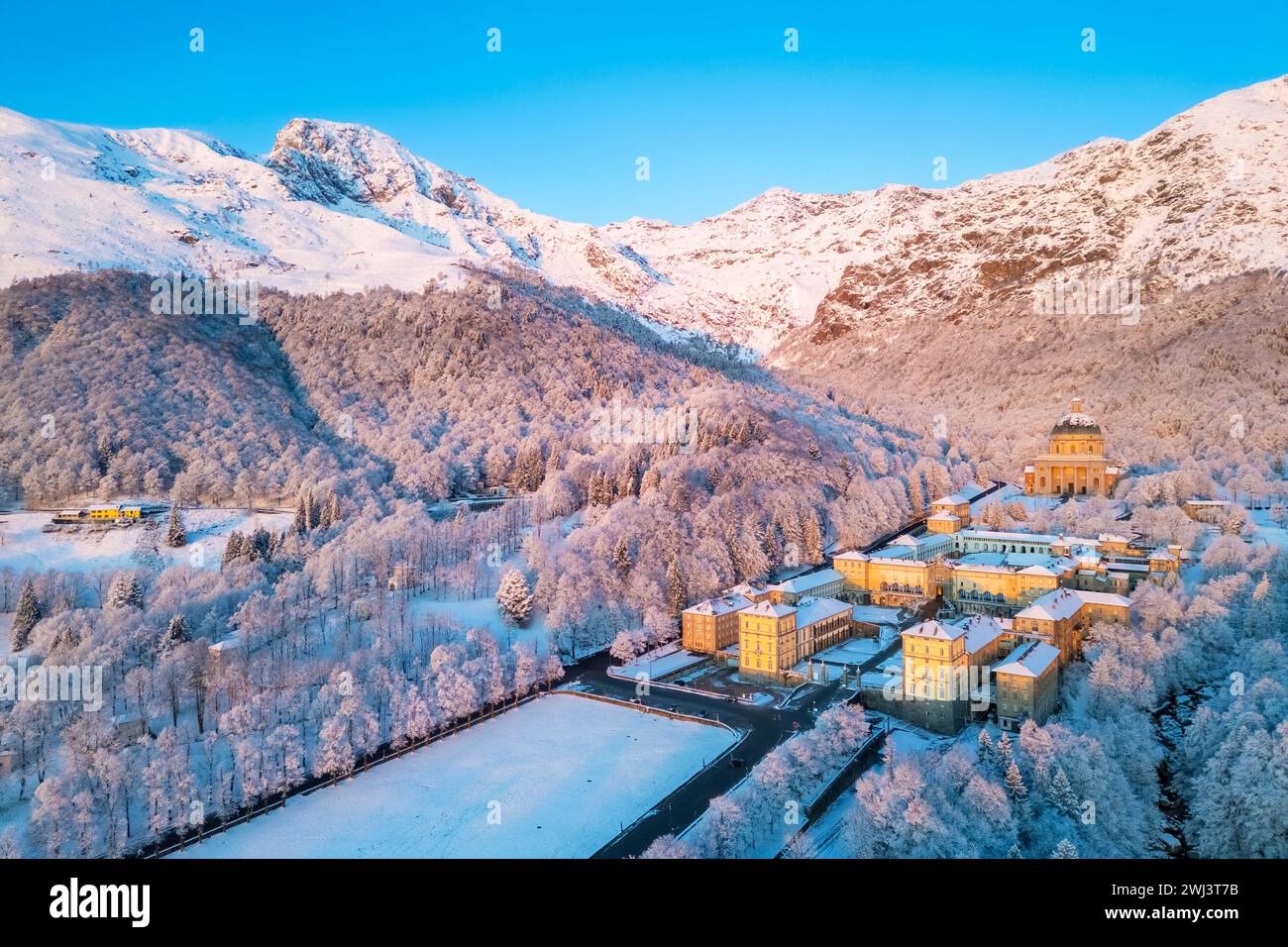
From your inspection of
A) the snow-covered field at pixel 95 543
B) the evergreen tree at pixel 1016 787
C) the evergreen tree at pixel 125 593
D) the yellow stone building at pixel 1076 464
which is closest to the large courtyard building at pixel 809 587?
the evergreen tree at pixel 1016 787

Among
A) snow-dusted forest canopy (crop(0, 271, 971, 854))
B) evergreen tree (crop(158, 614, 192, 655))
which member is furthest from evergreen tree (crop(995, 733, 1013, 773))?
evergreen tree (crop(158, 614, 192, 655))

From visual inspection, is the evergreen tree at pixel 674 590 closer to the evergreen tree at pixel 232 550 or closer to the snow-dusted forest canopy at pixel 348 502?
the snow-dusted forest canopy at pixel 348 502

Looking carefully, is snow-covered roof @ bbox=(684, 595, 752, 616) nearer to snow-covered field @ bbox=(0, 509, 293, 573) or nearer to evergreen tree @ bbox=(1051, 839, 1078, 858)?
evergreen tree @ bbox=(1051, 839, 1078, 858)

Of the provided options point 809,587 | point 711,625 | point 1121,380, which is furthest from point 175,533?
point 1121,380

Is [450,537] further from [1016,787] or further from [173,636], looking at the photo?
[1016,787]
